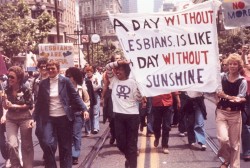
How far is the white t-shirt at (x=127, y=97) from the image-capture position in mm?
7579

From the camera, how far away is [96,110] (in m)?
13.1

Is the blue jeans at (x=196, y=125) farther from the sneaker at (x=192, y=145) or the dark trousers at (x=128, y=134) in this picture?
the dark trousers at (x=128, y=134)

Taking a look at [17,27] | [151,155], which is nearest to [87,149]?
[151,155]

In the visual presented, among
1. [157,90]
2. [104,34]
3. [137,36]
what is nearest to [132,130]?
[157,90]

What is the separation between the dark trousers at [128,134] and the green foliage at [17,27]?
35.8 m

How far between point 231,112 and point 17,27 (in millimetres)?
37124

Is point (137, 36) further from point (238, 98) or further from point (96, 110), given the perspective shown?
point (96, 110)

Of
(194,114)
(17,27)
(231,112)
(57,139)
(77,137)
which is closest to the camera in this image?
(57,139)

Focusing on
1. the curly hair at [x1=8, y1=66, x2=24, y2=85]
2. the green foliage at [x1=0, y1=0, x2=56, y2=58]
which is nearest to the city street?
the curly hair at [x1=8, y1=66, x2=24, y2=85]

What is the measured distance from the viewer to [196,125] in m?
10.1

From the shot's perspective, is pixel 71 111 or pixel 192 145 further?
pixel 192 145

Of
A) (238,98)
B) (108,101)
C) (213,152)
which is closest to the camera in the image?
(238,98)

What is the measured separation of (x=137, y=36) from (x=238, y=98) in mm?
1694

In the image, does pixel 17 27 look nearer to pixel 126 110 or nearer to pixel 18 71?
pixel 18 71
